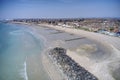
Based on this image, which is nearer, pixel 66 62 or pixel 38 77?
pixel 38 77

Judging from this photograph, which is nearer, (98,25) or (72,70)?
(72,70)

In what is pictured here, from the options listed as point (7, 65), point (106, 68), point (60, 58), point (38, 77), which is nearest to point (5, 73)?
point (7, 65)

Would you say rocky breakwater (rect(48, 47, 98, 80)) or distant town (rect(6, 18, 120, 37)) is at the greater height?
distant town (rect(6, 18, 120, 37))

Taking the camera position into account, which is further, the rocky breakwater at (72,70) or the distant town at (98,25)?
the distant town at (98,25)

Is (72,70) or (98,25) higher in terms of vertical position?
(98,25)

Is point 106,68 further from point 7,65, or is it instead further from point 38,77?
point 7,65

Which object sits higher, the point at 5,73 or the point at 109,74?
the point at 109,74

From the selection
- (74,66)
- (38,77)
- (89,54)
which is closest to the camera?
(38,77)

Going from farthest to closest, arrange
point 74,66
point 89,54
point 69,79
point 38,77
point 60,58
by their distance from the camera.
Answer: point 89,54 → point 60,58 → point 74,66 → point 38,77 → point 69,79

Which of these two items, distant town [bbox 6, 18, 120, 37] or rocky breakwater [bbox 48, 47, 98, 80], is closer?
rocky breakwater [bbox 48, 47, 98, 80]

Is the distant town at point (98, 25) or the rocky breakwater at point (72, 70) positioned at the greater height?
the distant town at point (98, 25)

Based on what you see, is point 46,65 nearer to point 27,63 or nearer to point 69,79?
point 27,63
